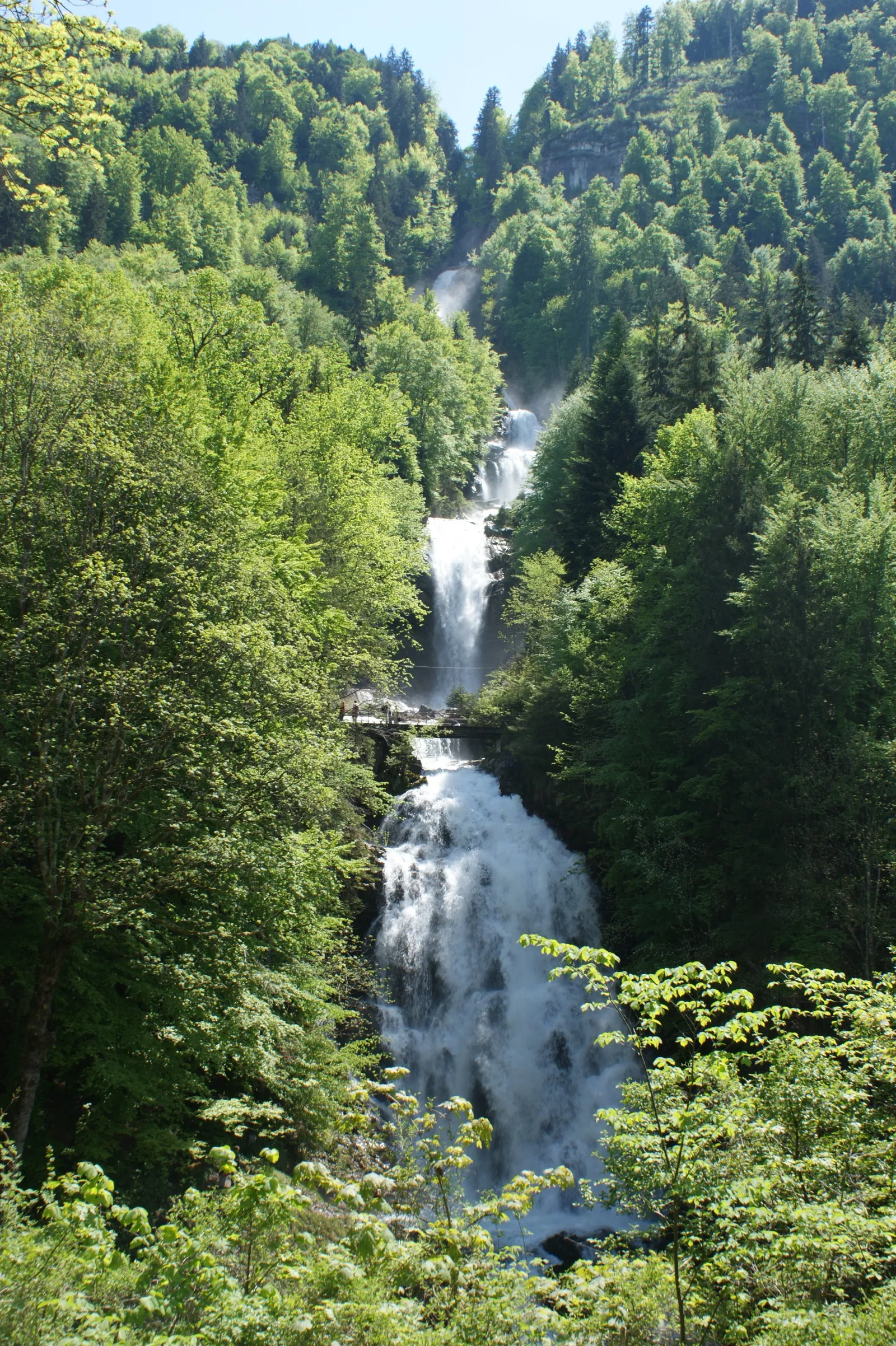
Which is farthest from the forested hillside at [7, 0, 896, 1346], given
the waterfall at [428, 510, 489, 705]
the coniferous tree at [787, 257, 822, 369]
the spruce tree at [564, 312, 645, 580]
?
the waterfall at [428, 510, 489, 705]

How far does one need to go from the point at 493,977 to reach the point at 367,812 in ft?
19.0

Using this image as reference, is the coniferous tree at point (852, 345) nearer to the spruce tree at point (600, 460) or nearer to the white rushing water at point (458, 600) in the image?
Result: the spruce tree at point (600, 460)

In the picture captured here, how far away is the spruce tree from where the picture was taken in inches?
1313

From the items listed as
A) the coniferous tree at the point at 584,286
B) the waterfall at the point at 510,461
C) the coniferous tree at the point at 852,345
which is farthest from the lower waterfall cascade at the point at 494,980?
the coniferous tree at the point at 584,286

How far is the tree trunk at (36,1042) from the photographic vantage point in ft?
28.7

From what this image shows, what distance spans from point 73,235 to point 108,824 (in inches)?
2625

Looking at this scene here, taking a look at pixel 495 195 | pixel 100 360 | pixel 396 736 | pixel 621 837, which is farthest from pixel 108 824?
pixel 495 195

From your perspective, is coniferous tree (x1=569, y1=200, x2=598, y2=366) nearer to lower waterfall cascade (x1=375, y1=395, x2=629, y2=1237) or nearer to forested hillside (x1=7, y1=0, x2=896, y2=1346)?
forested hillside (x1=7, y1=0, x2=896, y2=1346)

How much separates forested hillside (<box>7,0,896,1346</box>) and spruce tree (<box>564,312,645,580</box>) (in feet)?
0.54

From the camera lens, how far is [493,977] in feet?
67.3

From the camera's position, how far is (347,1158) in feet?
46.9

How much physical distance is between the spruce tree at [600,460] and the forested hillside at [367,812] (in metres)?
0.17

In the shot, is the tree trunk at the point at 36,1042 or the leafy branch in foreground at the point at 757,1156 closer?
the leafy branch in foreground at the point at 757,1156

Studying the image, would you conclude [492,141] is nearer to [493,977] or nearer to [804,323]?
[804,323]
